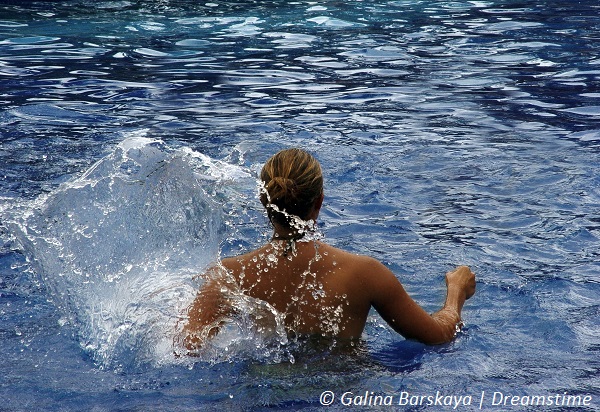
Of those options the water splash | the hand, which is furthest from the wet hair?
the hand

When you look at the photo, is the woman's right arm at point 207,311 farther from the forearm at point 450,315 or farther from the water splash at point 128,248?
the forearm at point 450,315

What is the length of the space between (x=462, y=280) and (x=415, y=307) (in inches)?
27.7

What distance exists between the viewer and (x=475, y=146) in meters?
8.44

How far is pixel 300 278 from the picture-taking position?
3.93 meters

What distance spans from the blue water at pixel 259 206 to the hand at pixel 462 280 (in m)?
0.24

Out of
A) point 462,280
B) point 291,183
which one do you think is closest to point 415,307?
point 462,280

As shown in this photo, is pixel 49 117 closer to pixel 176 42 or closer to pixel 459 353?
pixel 176 42

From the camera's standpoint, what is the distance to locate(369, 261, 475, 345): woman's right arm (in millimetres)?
4000

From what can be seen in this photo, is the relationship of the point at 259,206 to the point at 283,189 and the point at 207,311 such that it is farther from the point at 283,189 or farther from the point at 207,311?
the point at 283,189

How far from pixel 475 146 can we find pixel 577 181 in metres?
1.33

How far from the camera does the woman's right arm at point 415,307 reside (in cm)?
400

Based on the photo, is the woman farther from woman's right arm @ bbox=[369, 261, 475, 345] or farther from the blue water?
the blue water

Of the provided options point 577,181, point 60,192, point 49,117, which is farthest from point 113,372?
point 49,117

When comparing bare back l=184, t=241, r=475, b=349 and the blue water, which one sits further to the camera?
the blue water
